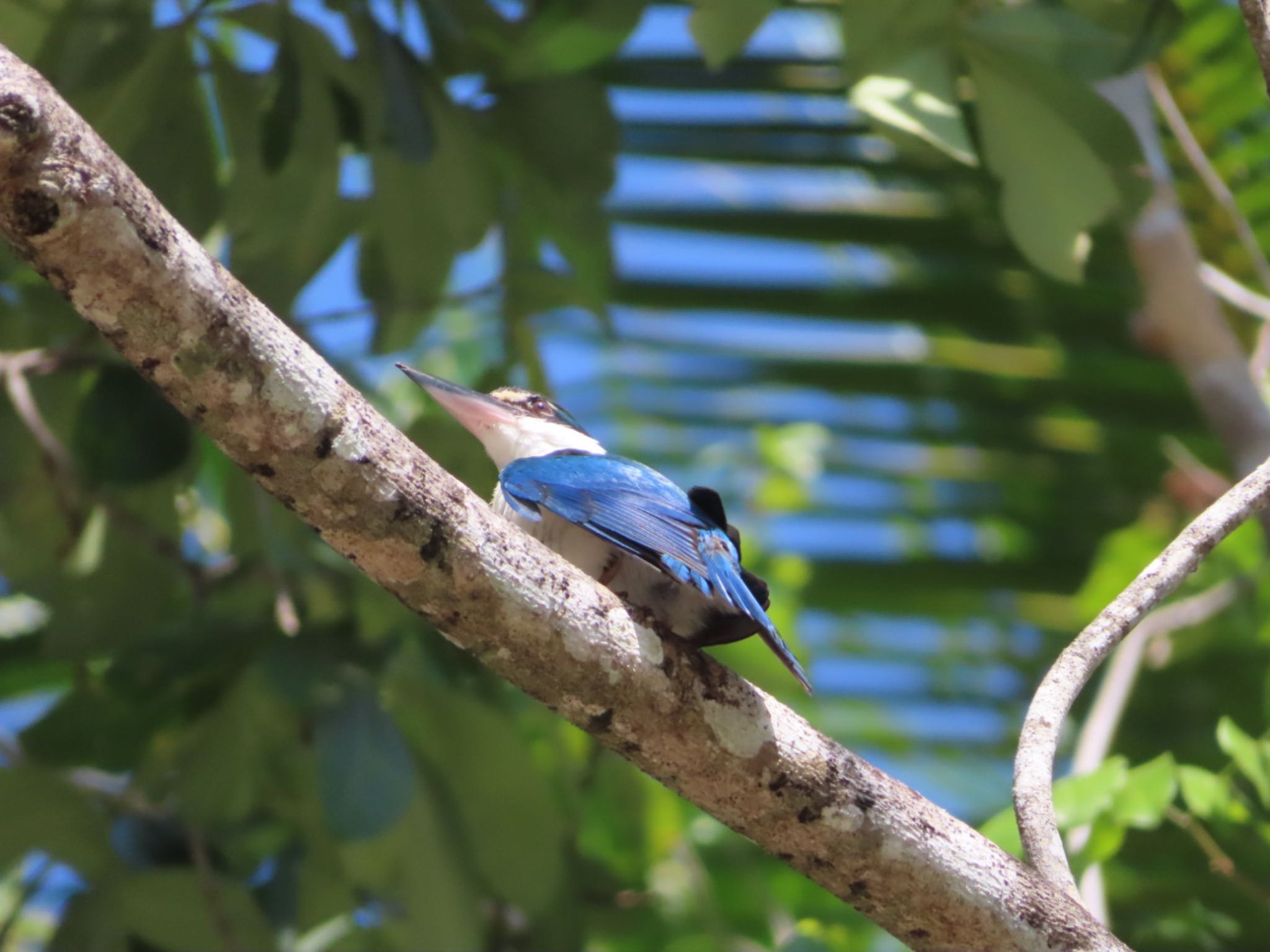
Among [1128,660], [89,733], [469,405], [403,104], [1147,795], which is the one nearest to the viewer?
[1147,795]

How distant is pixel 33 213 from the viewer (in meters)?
1.44

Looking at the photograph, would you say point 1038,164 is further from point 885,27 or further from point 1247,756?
point 1247,756

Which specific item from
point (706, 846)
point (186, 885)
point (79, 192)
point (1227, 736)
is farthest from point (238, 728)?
point (1227, 736)

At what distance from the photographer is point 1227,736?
8.08 feet

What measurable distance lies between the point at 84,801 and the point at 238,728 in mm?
393

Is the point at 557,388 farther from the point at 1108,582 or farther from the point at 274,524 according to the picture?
the point at 1108,582

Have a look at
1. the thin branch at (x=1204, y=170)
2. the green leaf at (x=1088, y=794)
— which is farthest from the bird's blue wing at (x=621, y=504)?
the thin branch at (x=1204, y=170)

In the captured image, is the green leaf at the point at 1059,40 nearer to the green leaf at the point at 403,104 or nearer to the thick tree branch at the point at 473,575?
the green leaf at the point at 403,104

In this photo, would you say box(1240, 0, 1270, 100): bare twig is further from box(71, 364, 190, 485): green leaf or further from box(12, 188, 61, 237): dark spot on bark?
box(71, 364, 190, 485): green leaf

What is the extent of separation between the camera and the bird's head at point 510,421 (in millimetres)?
2908

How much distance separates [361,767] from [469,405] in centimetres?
79

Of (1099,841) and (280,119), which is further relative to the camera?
(280,119)

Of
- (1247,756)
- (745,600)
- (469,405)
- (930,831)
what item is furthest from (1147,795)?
(469,405)

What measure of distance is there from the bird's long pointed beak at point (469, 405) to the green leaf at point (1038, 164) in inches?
44.1
